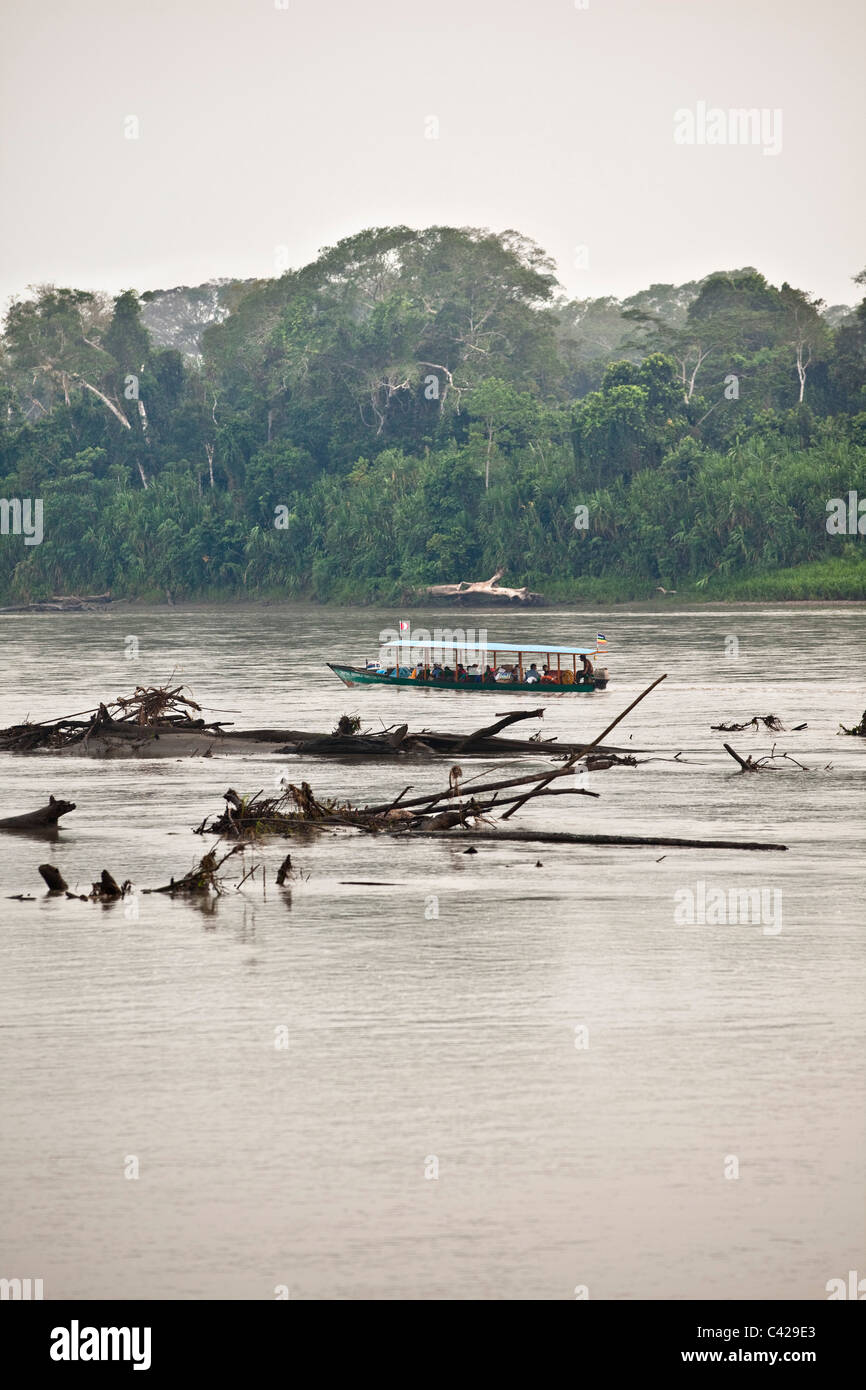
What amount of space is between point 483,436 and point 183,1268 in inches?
3896

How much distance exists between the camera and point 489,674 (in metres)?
47.1

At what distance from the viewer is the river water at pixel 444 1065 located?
9484mm

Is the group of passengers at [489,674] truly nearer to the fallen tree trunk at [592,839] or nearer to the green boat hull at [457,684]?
the green boat hull at [457,684]

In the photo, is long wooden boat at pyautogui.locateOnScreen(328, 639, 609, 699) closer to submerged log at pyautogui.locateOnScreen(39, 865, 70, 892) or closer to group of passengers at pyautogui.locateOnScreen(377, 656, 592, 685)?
group of passengers at pyautogui.locateOnScreen(377, 656, 592, 685)

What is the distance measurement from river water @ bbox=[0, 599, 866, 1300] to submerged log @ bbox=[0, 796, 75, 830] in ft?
1.22

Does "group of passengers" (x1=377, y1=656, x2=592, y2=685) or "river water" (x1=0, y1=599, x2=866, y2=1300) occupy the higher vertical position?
"group of passengers" (x1=377, y1=656, x2=592, y2=685)

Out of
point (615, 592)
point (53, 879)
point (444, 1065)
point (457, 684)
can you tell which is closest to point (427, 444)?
point (615, 592)

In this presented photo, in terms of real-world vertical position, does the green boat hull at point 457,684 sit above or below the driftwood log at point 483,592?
below

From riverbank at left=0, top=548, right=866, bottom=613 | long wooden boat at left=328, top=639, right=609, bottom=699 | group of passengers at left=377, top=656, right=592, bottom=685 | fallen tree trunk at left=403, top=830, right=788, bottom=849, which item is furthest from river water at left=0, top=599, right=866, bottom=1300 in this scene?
riverbank at left=0, top=548, right=866, bottom=613

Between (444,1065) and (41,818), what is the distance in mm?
11313

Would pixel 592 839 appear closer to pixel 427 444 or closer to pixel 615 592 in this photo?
pixel 615 592

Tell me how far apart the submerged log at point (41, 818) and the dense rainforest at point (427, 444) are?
73765mm

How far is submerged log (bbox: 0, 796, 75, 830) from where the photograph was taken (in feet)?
72.5

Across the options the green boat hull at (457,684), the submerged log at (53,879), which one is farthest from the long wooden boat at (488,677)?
the submerged log at (53,879)
